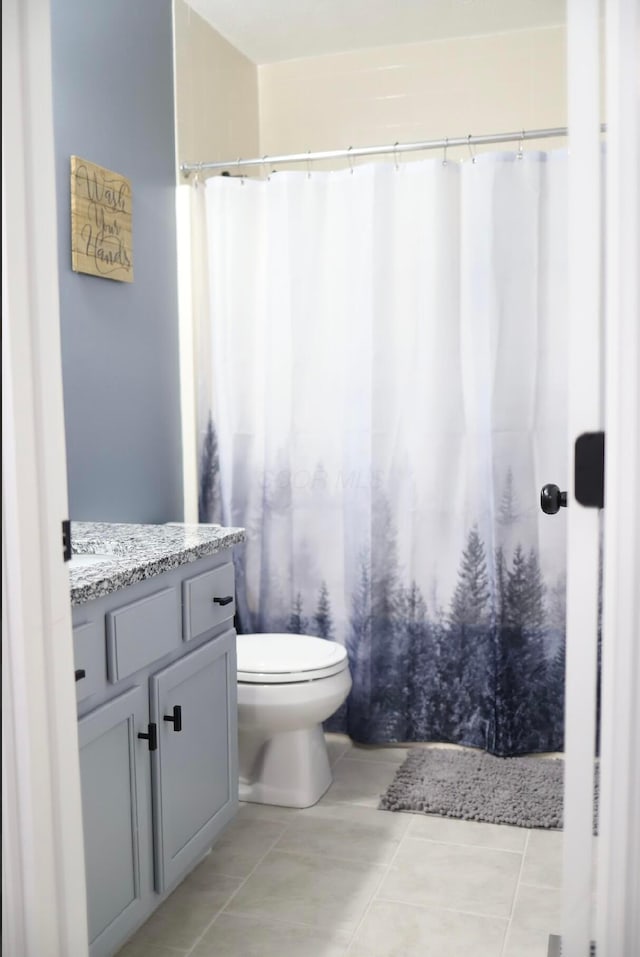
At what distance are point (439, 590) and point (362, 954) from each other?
1236 millimetres

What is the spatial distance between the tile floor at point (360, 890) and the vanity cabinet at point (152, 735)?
115 mm

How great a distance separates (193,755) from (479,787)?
100 centimetres

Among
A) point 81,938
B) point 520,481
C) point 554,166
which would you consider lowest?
point 81,938

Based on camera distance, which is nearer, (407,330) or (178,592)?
(178,592)

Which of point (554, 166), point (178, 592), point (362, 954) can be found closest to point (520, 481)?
point (554, 166)

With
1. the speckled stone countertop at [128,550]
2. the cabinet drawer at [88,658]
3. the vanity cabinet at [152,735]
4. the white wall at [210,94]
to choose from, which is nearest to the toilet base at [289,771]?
the vanity cabinet at [152,735]

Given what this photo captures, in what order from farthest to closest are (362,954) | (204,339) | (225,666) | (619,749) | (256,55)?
(256,55) → (204,339) → (225,666) → (362,954) → (619,749)

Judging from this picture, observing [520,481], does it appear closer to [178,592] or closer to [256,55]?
[178,592]

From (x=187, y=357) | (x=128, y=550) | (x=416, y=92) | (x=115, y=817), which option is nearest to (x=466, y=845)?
(x=115, y=817)

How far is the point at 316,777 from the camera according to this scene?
262 cm

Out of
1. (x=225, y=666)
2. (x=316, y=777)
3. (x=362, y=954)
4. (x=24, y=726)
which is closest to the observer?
(x=24, y=726)

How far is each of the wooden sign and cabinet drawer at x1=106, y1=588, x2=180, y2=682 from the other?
0.96 metres

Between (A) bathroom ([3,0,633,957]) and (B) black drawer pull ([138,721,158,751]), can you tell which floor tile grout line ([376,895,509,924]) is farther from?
(B) black drawer pull ([138,721,158,751])

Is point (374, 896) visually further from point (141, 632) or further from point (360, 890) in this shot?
point (141, 632)
